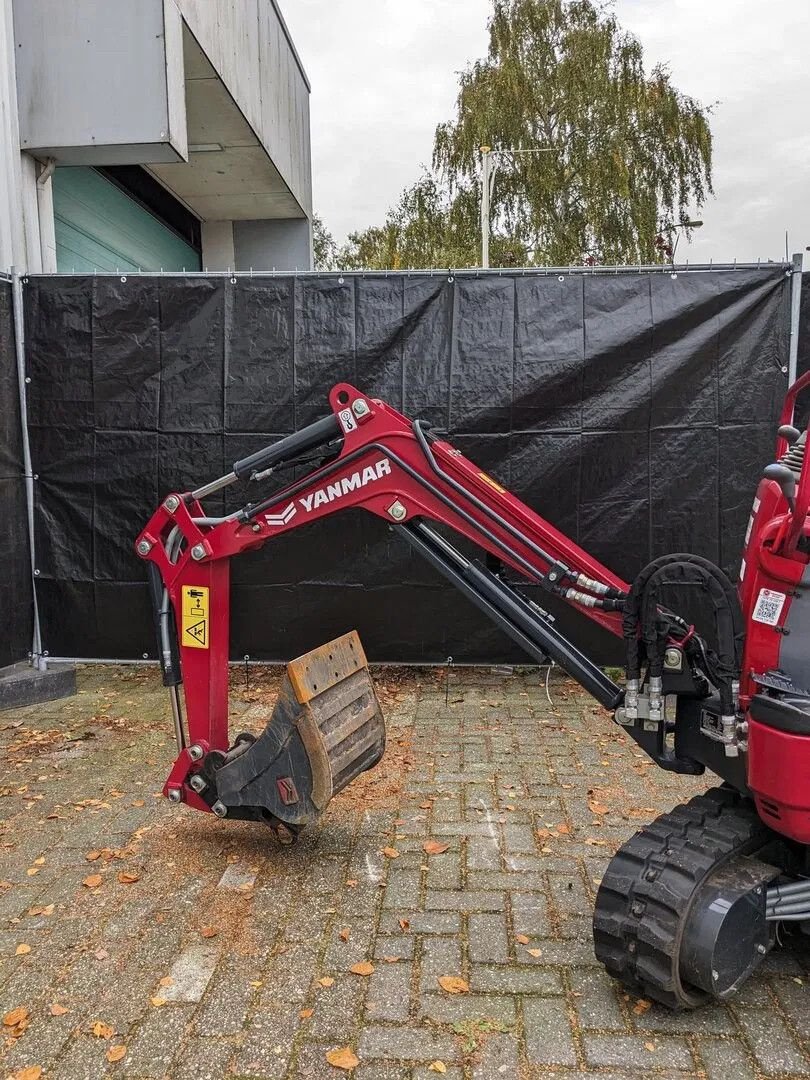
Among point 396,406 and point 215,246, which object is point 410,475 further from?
point 215,246

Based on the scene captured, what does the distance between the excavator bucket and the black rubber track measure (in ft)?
3.92

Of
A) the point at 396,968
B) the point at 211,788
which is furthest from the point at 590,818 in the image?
the point at 211,788

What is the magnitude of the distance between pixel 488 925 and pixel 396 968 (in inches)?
16.2

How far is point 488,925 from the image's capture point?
3086 mm

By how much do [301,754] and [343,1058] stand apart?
113 cm

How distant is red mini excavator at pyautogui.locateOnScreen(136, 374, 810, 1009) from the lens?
2.48 meters

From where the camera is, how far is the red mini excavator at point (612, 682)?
2480mm

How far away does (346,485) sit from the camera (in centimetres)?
332

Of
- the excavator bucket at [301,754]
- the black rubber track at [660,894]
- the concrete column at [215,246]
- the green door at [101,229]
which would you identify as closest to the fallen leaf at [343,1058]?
the black rubber track at [660,894]

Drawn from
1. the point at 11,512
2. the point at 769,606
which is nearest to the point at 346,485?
the point at 769,606

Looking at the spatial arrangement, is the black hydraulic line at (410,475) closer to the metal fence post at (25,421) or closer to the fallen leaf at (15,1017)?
the fallen leaf at (15,1017)

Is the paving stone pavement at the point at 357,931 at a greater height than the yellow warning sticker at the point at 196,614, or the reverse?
the yellow warning sticker at the point at 196,614

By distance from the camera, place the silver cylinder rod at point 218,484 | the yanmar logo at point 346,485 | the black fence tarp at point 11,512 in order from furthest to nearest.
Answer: the black fence tarp at point 11,512 < the silver cylinder rod at point 218,484 < the yanmar logo at point 346,485

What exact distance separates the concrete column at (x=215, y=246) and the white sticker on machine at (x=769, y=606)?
11.2 metres
